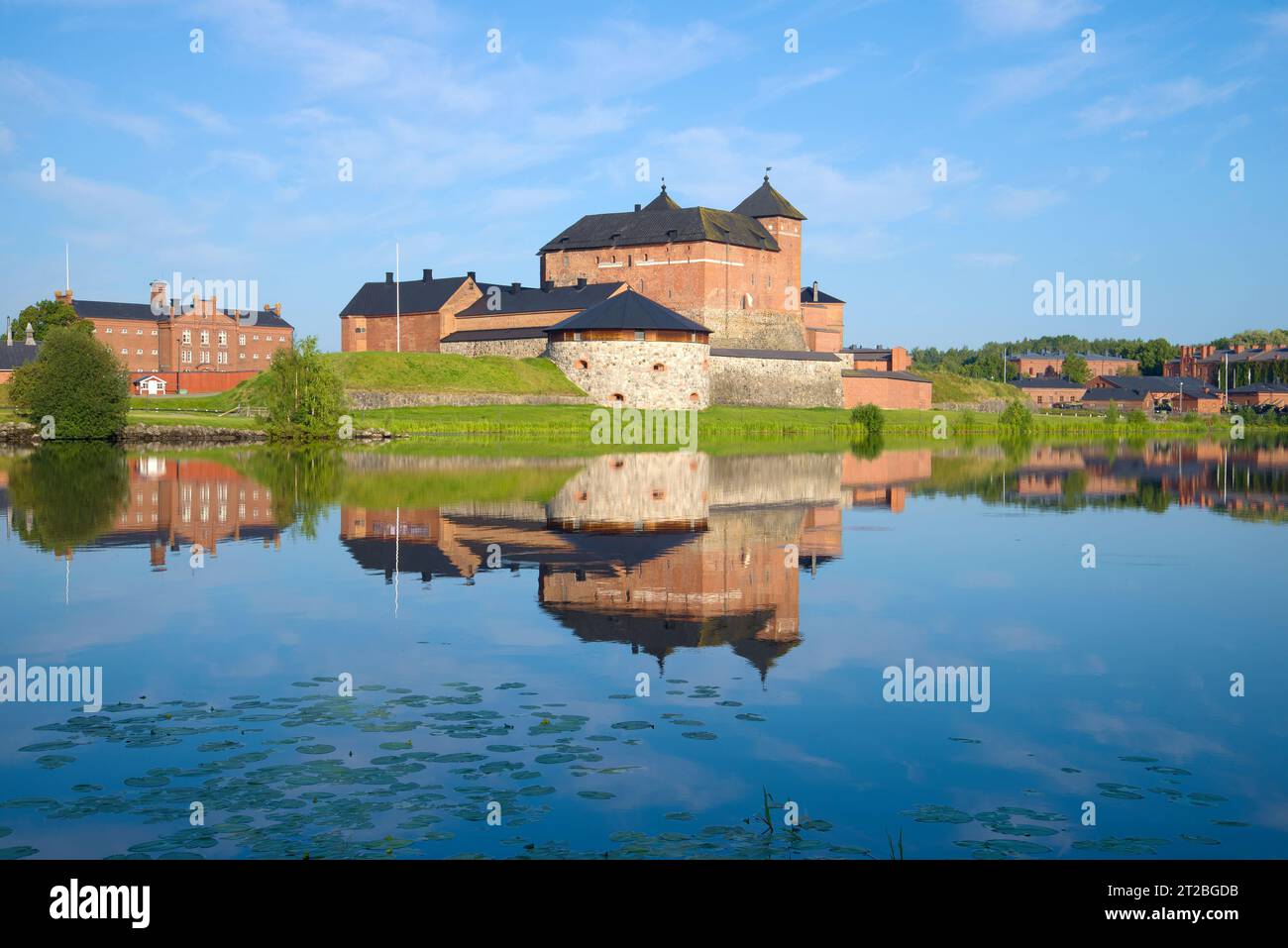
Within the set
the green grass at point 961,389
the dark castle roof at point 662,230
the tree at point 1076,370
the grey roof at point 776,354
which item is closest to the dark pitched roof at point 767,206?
the dark castle roof at point 662,230

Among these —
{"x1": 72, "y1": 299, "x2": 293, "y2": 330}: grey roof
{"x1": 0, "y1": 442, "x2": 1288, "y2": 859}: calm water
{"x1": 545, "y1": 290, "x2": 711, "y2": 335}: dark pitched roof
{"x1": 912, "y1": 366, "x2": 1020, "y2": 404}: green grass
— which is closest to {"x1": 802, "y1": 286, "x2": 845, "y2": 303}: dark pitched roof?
{"x1": 912, "y1": 366, "x2": 1020, "y2": 404}: green grass

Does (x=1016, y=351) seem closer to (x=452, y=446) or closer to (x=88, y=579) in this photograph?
(x=452, y=446)

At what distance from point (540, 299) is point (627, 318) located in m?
13.4

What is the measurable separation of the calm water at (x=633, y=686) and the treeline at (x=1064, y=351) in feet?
378

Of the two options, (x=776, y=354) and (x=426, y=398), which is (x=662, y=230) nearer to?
(x=776, y=354)

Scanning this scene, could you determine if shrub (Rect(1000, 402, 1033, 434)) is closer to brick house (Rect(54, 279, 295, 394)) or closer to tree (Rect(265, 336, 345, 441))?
tree (Rect(265, 336, 345, 441))

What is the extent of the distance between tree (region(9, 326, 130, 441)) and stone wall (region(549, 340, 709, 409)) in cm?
2498

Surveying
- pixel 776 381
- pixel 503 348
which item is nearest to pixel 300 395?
pixel 503 348

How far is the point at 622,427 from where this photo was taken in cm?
5741

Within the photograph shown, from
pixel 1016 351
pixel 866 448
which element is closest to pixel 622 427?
pixel 866 448

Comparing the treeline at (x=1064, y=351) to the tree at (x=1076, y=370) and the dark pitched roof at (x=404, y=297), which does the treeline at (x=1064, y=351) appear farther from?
the dark pitched roof at (x=404, y=297)

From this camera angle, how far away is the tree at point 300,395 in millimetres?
44188

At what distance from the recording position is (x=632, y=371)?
62.1 metres

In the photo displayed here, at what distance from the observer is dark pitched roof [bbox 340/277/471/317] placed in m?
75.8
